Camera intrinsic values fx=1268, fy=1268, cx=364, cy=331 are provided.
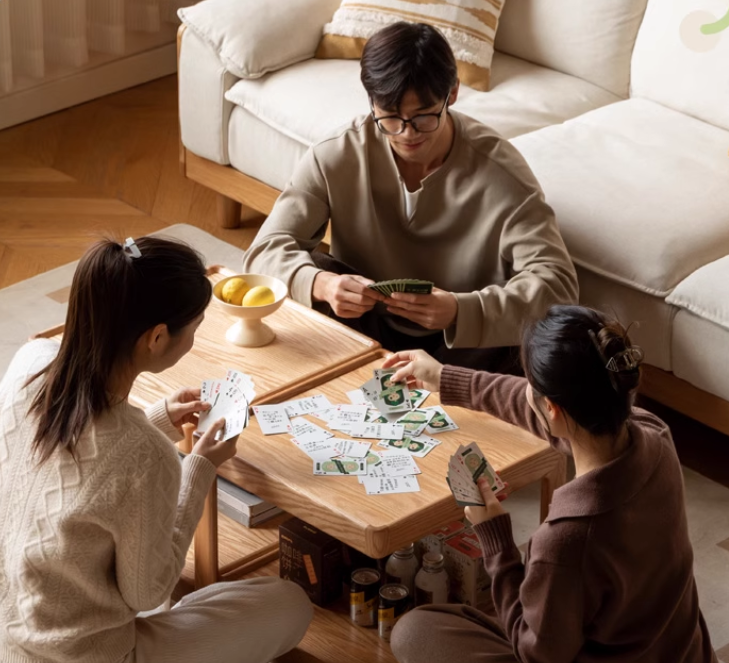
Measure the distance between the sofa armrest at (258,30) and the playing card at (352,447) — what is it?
164 cm

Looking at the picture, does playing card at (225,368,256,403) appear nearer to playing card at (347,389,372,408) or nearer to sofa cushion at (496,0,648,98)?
playing card at (347,389,372,408)

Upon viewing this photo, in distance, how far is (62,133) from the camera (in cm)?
456

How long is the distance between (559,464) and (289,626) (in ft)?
1.81

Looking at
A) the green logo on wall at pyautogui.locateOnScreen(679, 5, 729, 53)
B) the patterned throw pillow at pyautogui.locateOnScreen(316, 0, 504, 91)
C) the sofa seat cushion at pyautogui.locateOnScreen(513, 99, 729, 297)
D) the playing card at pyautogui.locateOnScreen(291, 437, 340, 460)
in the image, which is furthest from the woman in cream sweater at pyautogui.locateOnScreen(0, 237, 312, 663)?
the green logo on wall at pyautogui.locateOnScreen(679, 5, 729, 53)

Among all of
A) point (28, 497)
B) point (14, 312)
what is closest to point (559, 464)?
point (28, 497)

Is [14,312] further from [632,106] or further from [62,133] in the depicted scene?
[632,106]

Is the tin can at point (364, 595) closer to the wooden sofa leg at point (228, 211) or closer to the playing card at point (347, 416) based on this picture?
the playing card at point (347, 416)

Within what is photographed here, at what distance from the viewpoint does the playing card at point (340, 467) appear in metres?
2.14

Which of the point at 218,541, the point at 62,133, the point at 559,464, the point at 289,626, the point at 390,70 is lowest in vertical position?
the point at 62,133

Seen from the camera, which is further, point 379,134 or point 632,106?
point 632,106

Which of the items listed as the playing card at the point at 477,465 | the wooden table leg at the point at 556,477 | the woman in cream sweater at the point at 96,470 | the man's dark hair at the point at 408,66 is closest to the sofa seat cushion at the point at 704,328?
the wooden table leg at the point at 556,477

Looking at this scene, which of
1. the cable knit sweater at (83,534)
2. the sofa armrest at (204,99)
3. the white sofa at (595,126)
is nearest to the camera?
the cable knit sweater at (83,534)

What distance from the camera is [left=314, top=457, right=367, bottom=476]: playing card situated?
7.01 feet

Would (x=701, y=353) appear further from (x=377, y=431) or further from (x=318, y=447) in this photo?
(x=318, y=447)
